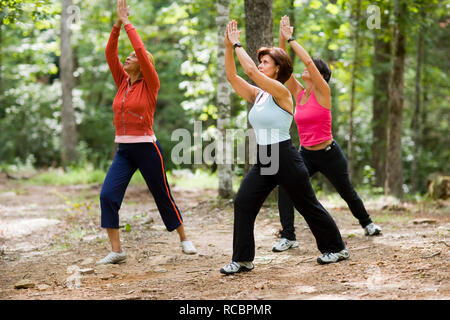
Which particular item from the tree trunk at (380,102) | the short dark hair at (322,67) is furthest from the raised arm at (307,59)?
the tree trunk at (380,102)

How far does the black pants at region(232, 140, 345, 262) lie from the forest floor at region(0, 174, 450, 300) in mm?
384

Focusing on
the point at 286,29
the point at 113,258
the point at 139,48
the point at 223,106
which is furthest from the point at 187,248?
the point at 223,106

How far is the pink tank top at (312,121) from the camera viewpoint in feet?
18.6

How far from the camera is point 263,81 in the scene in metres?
4.36

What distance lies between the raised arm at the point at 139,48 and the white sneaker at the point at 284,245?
2325mm

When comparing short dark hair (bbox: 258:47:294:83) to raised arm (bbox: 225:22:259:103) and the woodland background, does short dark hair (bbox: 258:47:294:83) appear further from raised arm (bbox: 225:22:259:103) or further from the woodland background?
the woodland background

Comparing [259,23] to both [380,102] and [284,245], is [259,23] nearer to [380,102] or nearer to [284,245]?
[284,245]

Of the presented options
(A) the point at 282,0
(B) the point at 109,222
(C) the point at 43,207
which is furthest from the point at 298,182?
(A) the point at 282,0

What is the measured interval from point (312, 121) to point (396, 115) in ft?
22.2

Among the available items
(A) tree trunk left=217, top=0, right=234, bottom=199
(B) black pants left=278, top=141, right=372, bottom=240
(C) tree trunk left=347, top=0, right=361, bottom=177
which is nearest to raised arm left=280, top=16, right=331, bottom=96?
(B) black pants left=278, top=141, right=372, bottom=240

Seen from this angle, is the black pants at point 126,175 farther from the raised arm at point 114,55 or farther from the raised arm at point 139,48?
the raised arm at point 114,55

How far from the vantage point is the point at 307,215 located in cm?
486

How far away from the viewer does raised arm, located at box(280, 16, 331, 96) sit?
4.83m

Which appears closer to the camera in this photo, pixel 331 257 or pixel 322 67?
pixel 331 257
